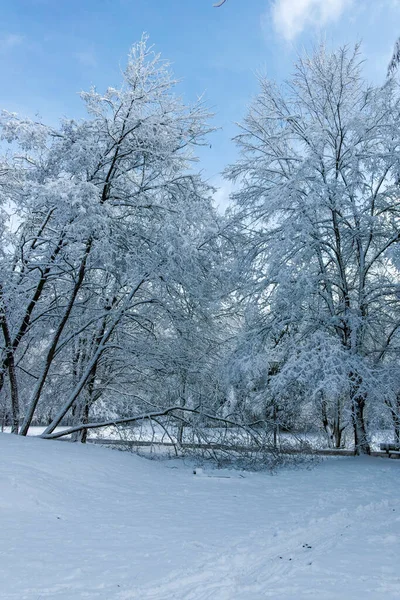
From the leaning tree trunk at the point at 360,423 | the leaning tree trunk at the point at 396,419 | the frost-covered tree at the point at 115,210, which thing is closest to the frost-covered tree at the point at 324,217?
the leaning tree trunk at the point at 360,423

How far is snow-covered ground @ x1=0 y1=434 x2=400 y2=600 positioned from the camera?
11.1 ft

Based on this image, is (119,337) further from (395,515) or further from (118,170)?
(395,515)

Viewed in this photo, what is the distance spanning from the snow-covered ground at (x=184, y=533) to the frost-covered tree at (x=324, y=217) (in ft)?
9.99

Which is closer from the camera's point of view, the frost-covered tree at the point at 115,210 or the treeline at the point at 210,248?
the frost-covered tree at the point at 115,210

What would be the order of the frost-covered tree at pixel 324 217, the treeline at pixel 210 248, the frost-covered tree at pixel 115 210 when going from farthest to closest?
the frost-covered tree at pixel 324 217 < the treeline at pixel 210 248 < the frost-covered tree at pixel 115 210

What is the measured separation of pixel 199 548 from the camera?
14.2 feet

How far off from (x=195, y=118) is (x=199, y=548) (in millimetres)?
9648

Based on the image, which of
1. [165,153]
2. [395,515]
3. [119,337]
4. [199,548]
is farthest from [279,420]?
[199,548]

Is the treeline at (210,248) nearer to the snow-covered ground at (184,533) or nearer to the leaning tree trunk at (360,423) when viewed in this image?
the leaning tree trunk at (360,423)

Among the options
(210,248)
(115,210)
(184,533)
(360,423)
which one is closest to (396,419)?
(360,423)

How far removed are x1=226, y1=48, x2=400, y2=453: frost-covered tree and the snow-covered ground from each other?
→ 3.04 metres

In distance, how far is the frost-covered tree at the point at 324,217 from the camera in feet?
35.9

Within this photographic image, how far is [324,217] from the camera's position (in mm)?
12836

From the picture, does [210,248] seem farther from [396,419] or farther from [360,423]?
[396,419]
